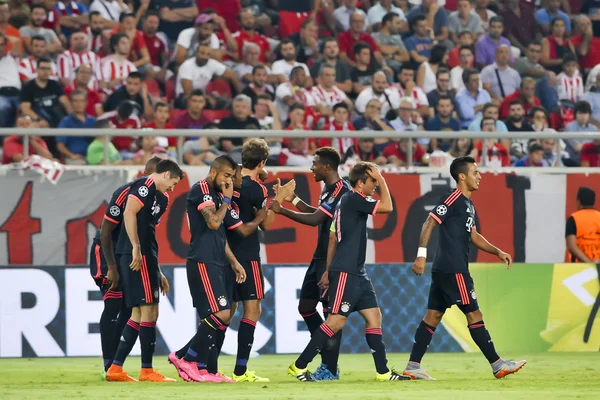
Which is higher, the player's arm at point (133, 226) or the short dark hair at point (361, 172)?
the short dark hair at point (361, 172)

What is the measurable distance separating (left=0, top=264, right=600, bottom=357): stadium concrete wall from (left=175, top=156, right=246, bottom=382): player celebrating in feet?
12.1

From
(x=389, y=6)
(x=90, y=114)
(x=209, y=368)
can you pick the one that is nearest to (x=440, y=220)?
(x=209, y=368)

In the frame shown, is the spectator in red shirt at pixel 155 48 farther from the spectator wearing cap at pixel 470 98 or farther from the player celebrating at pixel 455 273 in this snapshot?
the player celebrating at pixel 455 273

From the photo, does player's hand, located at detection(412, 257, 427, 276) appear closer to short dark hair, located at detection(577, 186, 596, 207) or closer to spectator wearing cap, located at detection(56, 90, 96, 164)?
short dark hair, located at detection(577, 186, 596, 207)

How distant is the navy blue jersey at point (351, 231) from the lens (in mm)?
10180

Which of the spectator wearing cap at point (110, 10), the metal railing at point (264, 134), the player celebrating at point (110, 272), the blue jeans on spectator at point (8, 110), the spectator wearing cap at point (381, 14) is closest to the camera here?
the player celebrating at point (110, 272)

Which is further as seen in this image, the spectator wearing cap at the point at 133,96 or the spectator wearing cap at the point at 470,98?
the spectator wearing cap at the point at 470,98

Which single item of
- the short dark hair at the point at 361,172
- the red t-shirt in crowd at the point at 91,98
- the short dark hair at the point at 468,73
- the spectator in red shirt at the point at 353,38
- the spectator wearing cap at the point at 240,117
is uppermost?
the spectator in red shirt at the point at 353,38

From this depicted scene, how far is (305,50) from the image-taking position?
61.6 feet

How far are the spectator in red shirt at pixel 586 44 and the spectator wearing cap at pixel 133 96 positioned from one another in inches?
328

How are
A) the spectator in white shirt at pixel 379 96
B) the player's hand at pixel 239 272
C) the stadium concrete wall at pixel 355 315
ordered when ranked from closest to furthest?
the player's hand at pixel 239 272 < the stadium concrete wall at pixel 355 315 < the spectator in white shirt at pixel 379 96

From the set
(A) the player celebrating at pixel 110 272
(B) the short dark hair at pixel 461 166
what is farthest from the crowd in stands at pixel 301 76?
(B) the short dark hair at pixel 461 166

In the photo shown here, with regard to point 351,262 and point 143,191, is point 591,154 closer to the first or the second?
point 351,262

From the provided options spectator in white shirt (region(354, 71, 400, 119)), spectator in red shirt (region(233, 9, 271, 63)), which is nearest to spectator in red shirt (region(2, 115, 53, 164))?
spectator in red shirt (region(233, 9, 271, 63))
